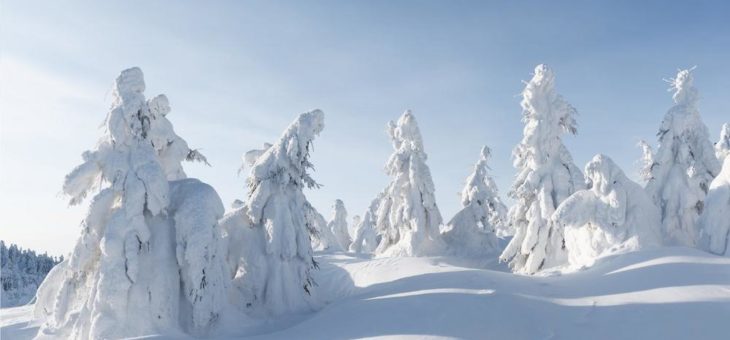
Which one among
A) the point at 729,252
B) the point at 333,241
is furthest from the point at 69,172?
the point at 333,241

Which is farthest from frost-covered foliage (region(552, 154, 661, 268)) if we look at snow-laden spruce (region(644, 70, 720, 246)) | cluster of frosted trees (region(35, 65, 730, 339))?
snow-laden spruce (region(644, 70, 720, 246))

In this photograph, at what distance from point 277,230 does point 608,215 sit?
13384mm

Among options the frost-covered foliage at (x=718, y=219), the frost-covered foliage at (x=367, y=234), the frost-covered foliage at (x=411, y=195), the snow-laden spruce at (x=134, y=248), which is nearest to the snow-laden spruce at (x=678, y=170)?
the frost-covered foliage at (x=718, y=219)

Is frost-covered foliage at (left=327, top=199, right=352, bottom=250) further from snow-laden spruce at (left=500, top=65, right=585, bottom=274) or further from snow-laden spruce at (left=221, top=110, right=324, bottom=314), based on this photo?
snow-laden spruce at (left=221, top=110, right=324, bottom=314)

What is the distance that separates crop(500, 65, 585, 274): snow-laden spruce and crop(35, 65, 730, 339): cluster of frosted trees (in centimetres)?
6

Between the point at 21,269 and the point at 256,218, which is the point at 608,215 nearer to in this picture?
the point at 256,218

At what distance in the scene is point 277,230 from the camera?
1983 cm

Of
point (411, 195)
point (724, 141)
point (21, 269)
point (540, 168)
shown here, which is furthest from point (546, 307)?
point (21, 269)

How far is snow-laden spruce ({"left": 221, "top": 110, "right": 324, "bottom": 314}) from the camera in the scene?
1941 cm

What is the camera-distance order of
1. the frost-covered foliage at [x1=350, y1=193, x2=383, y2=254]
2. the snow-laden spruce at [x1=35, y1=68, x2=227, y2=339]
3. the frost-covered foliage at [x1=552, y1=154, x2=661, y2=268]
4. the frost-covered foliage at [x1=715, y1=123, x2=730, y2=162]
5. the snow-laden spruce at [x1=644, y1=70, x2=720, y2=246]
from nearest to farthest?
the snow-laden spruce at [x1=35, y1=68, x2=227, y2=339] < the frost-covered foliage at [x1=552, y1=154, x2=661, y2=268] < the snow-laden spruce at [x1=644, y1=70, x2=720, y2=246] < the frost-covered foliage at [x1=715, y1=123, x2=730, y2=162] < the frost-covered foliage at [x1=350, y1=193, x2=383, y2=254]

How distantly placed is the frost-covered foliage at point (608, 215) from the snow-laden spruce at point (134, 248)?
1467 cm

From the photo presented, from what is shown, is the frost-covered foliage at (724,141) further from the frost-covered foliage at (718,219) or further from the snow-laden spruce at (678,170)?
the frost-covered foliage at (718,219)

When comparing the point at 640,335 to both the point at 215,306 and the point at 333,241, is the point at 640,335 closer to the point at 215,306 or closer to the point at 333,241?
the point at 215,306

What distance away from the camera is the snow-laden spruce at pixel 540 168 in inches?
1071
